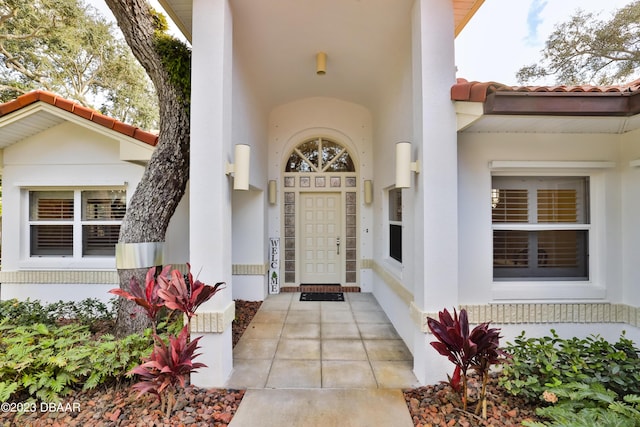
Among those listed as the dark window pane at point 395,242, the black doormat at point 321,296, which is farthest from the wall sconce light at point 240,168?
the black doormat at point 321,296

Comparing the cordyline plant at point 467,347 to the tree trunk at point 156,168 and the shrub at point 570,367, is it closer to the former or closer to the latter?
the shrub at point 570,367

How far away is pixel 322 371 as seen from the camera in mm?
3496

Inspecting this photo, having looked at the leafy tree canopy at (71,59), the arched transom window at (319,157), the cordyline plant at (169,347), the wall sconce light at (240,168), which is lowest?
the cordyline plant at (169,347)

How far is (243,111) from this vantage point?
462 centimetres

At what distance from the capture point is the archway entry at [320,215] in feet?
23.7

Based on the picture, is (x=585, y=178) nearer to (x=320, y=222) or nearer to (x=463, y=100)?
(x=463, y=100)

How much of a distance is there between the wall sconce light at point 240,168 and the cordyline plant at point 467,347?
2470 millimetres

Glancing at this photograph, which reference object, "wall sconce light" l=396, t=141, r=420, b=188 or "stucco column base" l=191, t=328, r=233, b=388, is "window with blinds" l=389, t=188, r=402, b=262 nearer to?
"wall sconce light" l=396, t=141, r=420, b=188

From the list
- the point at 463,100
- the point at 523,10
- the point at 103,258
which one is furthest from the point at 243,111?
the point at 523,10

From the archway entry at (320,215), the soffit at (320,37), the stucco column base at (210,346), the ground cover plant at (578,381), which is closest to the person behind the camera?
the ground cover plant at (578,381)

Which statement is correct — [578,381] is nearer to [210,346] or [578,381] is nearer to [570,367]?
[570,367]

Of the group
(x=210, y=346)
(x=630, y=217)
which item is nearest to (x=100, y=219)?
(x=210, y=346)

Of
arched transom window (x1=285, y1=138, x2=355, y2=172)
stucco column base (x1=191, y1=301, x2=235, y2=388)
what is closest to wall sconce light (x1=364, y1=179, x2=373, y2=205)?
arched transom window (x1=285, y1=138, x2=355, y2=172)

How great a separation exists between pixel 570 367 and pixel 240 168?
13.2 ft
